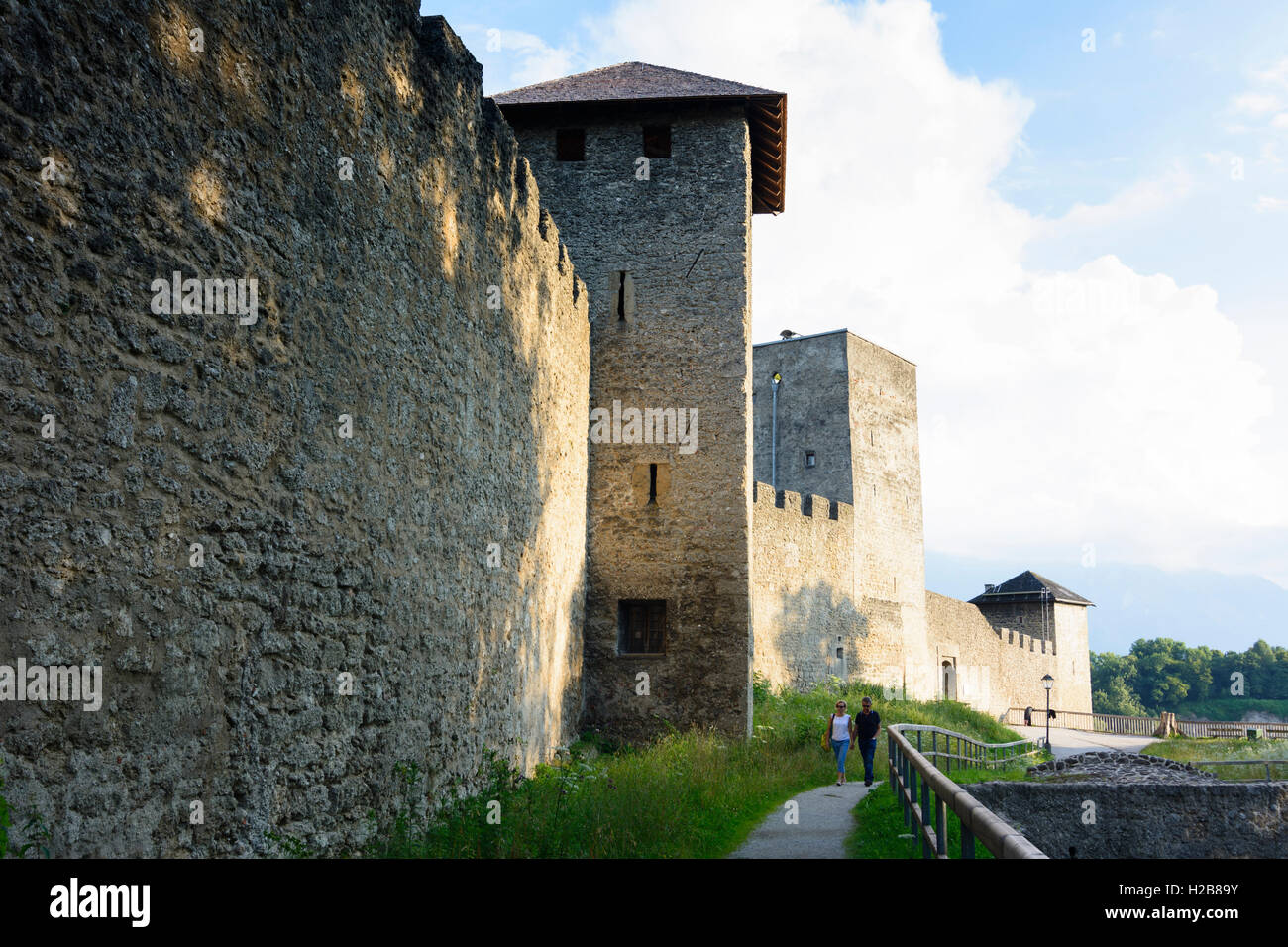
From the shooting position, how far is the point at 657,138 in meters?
15.8

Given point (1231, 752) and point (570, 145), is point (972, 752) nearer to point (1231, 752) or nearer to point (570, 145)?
point (1231, 752)

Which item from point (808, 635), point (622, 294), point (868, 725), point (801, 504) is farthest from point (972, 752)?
point (622, 294)

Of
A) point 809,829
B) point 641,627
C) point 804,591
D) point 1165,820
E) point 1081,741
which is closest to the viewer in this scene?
point 809,829

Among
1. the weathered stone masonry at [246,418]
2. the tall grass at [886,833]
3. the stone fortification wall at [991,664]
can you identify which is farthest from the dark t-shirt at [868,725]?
the stone fortification wall at [991,664]

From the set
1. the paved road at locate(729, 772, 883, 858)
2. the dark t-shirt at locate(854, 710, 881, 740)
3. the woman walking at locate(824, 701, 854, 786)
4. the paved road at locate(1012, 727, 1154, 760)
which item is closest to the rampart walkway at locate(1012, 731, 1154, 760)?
the paved road at locate(1012, 727, 1154, 760)

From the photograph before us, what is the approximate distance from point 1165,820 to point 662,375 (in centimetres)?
950

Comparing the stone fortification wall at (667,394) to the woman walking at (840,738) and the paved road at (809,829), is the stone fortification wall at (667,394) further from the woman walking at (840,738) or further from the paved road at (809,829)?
the paved road at (809,829)

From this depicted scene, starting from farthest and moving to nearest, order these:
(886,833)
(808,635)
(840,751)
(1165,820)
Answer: (808,635) < (1165,820) < (840,751) < (886,833)

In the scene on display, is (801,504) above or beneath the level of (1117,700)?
above

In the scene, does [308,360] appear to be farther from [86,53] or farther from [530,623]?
[530,623]

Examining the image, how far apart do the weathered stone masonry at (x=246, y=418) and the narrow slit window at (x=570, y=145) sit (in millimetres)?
6722

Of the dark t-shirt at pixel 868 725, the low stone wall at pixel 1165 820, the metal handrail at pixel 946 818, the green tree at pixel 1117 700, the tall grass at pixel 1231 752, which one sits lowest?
the green tree at pixel 1117 700

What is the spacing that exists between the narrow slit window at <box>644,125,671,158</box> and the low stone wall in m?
10.9

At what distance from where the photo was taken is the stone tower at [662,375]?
46.6 ft
